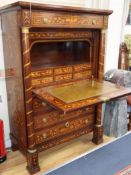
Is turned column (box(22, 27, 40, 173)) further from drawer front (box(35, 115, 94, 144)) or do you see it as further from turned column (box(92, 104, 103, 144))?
turned column (box(92, 104, 103, 144))

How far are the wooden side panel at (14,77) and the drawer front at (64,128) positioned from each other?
6.3 inches

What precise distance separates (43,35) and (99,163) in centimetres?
139

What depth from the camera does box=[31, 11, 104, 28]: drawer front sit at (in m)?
1.52

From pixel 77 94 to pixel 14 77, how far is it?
61cm

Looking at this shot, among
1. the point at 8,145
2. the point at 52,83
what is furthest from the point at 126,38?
the point at 8,145

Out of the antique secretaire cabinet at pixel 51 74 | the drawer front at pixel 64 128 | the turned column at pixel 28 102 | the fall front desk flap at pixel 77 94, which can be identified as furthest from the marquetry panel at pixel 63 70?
the drawer front at pixel 64 128

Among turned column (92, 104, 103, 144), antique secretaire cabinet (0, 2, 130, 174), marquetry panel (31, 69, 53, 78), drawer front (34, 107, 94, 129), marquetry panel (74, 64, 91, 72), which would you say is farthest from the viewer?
turned column (92, 104, 103, 144)

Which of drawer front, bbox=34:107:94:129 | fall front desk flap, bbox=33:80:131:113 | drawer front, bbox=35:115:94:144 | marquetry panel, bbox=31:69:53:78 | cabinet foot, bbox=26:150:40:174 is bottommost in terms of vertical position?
cabinet foot, bbox=26:150:40:174

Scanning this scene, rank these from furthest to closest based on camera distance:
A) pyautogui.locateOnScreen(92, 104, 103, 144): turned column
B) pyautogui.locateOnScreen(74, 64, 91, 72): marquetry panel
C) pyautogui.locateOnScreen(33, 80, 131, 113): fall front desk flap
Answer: pyautogui.locateOnScreen(92, 104, 103, 144): turned column
pyautogui.locateOnScreen(74, 64, 91, 72): marquetry panel
pyautogui.locateOnScreen(33, 80, 131, 113): fall front desk flap

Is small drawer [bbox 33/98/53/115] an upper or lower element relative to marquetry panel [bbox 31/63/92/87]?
lower

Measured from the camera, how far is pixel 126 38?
3191 millimetres

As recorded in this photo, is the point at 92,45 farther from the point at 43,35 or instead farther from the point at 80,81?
the point at 43,35

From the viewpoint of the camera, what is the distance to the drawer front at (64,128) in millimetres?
1875

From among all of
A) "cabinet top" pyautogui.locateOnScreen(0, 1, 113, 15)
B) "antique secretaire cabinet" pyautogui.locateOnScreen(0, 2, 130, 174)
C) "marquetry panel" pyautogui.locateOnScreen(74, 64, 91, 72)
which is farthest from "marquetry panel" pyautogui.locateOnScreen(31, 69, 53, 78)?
"cabinet top" pyautogui.locateOnScreen(0, 1, 113, 15)
